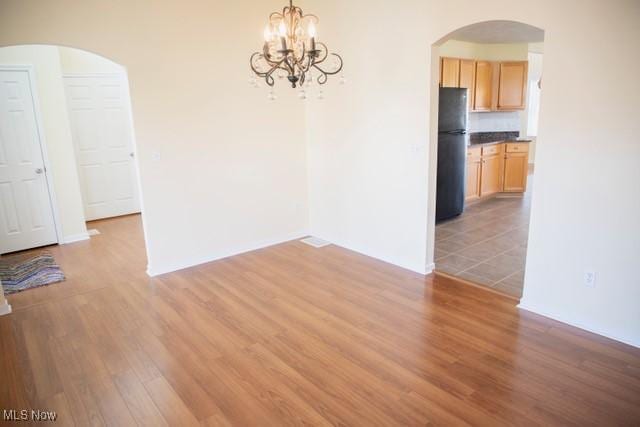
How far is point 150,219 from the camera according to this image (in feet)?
13.9

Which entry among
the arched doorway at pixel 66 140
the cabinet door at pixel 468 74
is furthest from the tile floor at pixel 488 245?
the arched doorway at pixel 66 140

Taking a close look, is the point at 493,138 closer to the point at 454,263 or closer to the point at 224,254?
the point at 454,263

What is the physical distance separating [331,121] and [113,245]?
325 centimetres

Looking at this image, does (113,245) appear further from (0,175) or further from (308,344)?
(308,344)

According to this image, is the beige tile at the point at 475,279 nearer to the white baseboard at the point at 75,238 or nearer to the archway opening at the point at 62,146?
the archway opening at the point at 62,146

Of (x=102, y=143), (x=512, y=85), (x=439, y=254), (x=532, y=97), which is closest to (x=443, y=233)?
(x=439, y=254)

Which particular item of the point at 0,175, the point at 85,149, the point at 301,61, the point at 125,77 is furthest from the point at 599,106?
the point at 85,149

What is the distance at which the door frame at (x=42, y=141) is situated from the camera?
494 cm

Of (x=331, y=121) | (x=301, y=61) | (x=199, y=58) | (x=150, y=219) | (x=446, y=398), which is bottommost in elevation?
(x=446, y=398)

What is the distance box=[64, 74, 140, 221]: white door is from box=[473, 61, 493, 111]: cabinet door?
5.50m

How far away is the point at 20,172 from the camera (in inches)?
199

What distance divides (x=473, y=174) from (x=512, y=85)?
1.77m

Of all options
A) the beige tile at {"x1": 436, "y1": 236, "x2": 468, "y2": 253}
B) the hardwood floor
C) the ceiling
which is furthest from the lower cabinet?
the hardwood floor

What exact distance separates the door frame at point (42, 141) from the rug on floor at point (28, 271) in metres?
0.43
